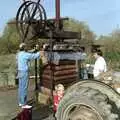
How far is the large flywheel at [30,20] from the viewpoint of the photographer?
39.6ft

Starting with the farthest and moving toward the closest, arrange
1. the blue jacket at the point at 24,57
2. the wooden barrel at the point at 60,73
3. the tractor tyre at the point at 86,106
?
the wooden barrel at the point at 60,73 < the blue jacket at the point at 24,57 < the tractor tyre at the point at 86,106

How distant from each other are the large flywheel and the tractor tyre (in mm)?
6225

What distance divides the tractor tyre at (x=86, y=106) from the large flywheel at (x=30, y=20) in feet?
20.4

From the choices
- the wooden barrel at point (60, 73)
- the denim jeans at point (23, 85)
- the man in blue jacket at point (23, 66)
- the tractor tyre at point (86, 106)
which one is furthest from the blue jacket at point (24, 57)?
the tractor tyre at point (86, 106)

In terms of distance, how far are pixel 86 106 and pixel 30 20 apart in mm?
6711

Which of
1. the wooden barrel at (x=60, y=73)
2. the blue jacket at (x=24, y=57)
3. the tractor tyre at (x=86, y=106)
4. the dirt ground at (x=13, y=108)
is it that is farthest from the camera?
the wooden barrel at (x=60, y=73)

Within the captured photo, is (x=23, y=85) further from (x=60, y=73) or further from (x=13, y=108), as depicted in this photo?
(x=60, y=73)

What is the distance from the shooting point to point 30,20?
39.8 feet

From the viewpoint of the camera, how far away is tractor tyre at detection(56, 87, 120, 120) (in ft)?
18.0

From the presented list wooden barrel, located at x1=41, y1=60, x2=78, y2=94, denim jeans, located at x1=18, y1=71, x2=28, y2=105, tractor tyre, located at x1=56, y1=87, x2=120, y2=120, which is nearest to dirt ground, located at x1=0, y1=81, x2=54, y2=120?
denim jeans, located at x1=18, y1=71, x2=28, y2=105

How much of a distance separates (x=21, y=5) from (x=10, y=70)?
16.0 feet

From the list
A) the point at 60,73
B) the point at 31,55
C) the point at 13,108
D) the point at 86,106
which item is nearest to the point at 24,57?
the point at 31,55

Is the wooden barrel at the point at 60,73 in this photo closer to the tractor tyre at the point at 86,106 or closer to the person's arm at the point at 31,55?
the person's arm at the point at 31,55

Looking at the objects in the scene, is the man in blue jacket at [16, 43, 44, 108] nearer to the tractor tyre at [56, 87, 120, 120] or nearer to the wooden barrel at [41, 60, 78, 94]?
the wooden barrel at [41, 60, 78, 94]
